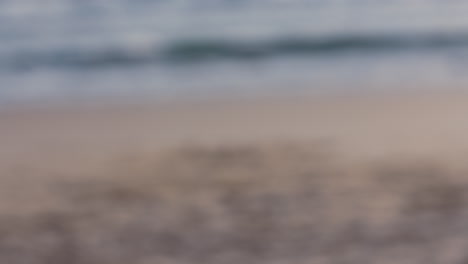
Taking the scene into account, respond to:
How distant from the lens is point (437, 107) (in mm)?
4941

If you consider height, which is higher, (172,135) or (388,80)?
(388,80)

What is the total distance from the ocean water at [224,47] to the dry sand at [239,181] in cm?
46

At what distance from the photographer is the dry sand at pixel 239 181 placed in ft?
9.93

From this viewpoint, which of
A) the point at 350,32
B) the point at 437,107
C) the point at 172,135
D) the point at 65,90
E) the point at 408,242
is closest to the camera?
the point at 408,242

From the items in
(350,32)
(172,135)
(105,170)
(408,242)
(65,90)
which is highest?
(350,32)

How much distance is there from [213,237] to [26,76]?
10.2 feet

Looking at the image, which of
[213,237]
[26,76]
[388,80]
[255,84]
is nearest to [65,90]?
[26,76]

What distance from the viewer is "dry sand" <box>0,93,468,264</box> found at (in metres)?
3.03

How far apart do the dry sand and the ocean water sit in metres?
0.46

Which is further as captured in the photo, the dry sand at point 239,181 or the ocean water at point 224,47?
the ocean water at point 224,47

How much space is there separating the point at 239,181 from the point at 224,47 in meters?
3.07

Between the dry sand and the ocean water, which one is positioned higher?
the ocean water

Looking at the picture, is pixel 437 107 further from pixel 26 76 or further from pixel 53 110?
pixel 26 76

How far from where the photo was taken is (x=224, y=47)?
6.66 meters
